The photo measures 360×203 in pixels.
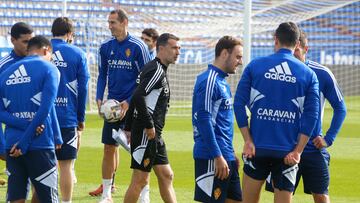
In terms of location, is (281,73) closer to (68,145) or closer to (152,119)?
(152,119)

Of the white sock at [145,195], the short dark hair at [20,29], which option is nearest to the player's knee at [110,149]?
the white sock at [145,195]

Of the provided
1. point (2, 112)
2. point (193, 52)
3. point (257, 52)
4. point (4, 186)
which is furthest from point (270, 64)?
point (257, 52)

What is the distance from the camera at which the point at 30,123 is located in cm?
658

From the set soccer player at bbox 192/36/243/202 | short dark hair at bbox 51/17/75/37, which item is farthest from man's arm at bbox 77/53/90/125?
soccer player at bbox 192/36/243/202

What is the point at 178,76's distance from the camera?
1021 inches

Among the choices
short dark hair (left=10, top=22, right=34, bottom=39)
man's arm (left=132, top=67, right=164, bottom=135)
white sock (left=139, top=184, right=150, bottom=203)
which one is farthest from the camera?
white sock (left=139, top=184, right=150, bottom=203)

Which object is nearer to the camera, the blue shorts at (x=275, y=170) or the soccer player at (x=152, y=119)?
the blue shorts at (x=275, y=170)

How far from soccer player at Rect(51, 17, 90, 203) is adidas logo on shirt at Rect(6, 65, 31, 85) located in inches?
70.6

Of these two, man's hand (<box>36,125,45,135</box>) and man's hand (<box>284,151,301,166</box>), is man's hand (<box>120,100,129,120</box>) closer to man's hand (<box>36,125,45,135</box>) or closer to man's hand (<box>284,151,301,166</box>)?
man's hand (<box>36,125,45,135</box>)

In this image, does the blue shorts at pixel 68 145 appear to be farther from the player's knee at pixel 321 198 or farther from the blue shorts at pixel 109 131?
Answer: the player's knee at pixel 321 198

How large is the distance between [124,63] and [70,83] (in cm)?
93

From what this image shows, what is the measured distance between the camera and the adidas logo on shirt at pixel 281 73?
649cm

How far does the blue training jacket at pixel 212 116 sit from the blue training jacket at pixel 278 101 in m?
0.16

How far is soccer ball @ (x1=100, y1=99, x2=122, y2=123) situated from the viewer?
8.92 metres
